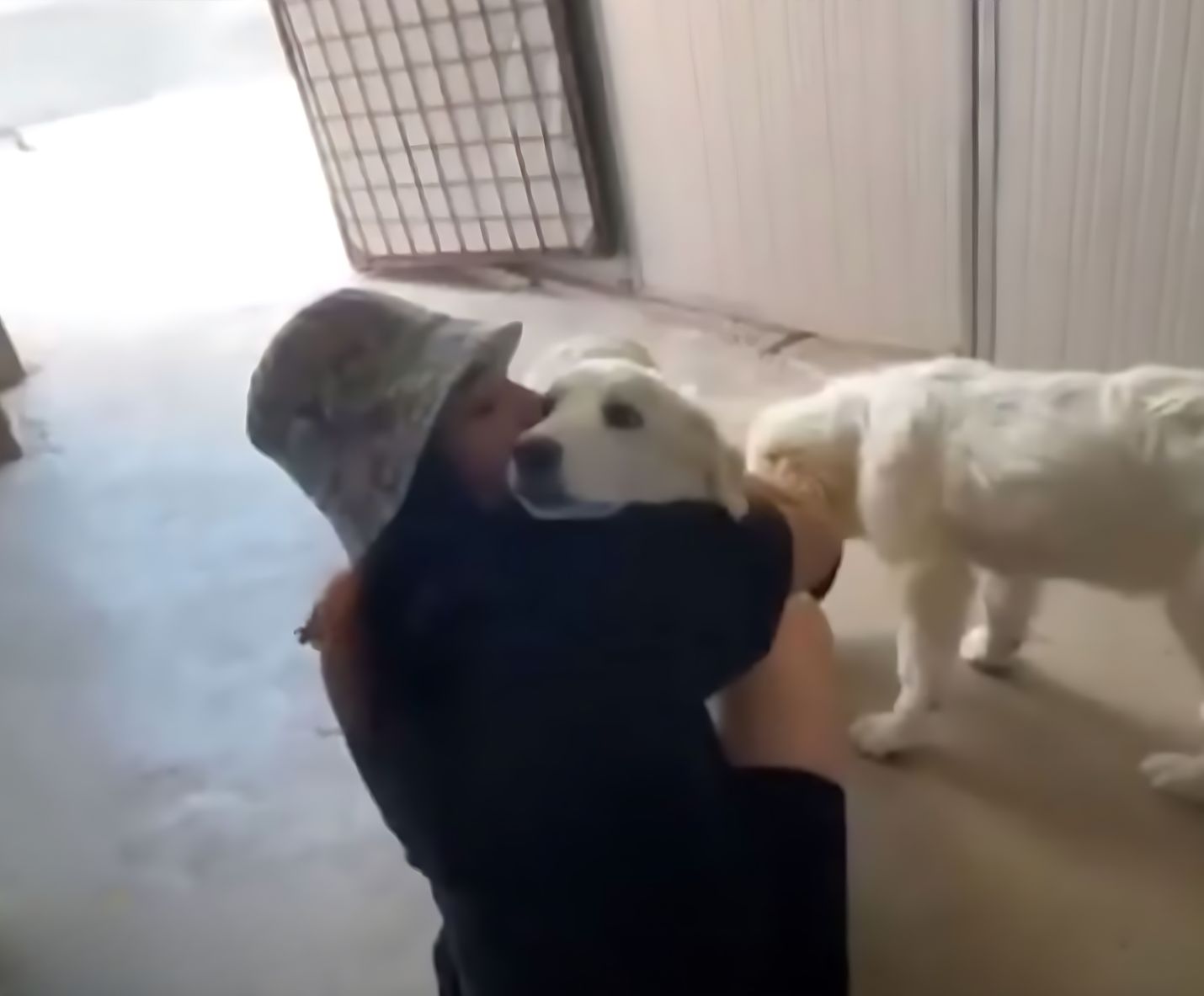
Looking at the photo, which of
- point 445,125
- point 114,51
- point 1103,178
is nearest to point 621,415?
point 1103,178

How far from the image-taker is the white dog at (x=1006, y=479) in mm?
1226

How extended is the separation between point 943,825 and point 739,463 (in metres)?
0.61

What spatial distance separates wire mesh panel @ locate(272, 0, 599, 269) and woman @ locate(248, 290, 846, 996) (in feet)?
6.01

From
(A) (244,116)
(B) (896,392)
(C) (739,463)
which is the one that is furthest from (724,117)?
(A) (244,116)

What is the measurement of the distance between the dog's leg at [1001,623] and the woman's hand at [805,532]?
0.33m

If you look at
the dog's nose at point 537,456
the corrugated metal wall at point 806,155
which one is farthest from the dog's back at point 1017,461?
the corrugated metal wall at point 806,155

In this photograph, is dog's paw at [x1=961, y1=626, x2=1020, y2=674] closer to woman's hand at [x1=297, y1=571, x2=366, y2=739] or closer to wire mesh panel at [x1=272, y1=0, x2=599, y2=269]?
woman's hand at [x1=297, y1=571, x2=366, y2=739]

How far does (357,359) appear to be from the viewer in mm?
865

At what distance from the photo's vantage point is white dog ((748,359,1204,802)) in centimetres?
123

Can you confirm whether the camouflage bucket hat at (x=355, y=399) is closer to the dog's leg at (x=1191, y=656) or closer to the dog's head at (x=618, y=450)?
the dog's head at (x=618, y=450)

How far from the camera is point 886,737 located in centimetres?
154

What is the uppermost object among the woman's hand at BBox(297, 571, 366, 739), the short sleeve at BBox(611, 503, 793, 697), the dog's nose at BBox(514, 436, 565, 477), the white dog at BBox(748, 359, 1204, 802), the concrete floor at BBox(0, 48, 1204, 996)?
the dog's nose at BBox(514, 436, 565, 477)

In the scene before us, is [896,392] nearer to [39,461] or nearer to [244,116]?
[39,461]

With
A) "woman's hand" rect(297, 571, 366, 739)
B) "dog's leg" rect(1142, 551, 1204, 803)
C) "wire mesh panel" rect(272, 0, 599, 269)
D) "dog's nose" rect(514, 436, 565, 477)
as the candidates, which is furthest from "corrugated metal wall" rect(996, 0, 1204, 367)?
"woman's hand" rect(297, 571, 366, 739)
